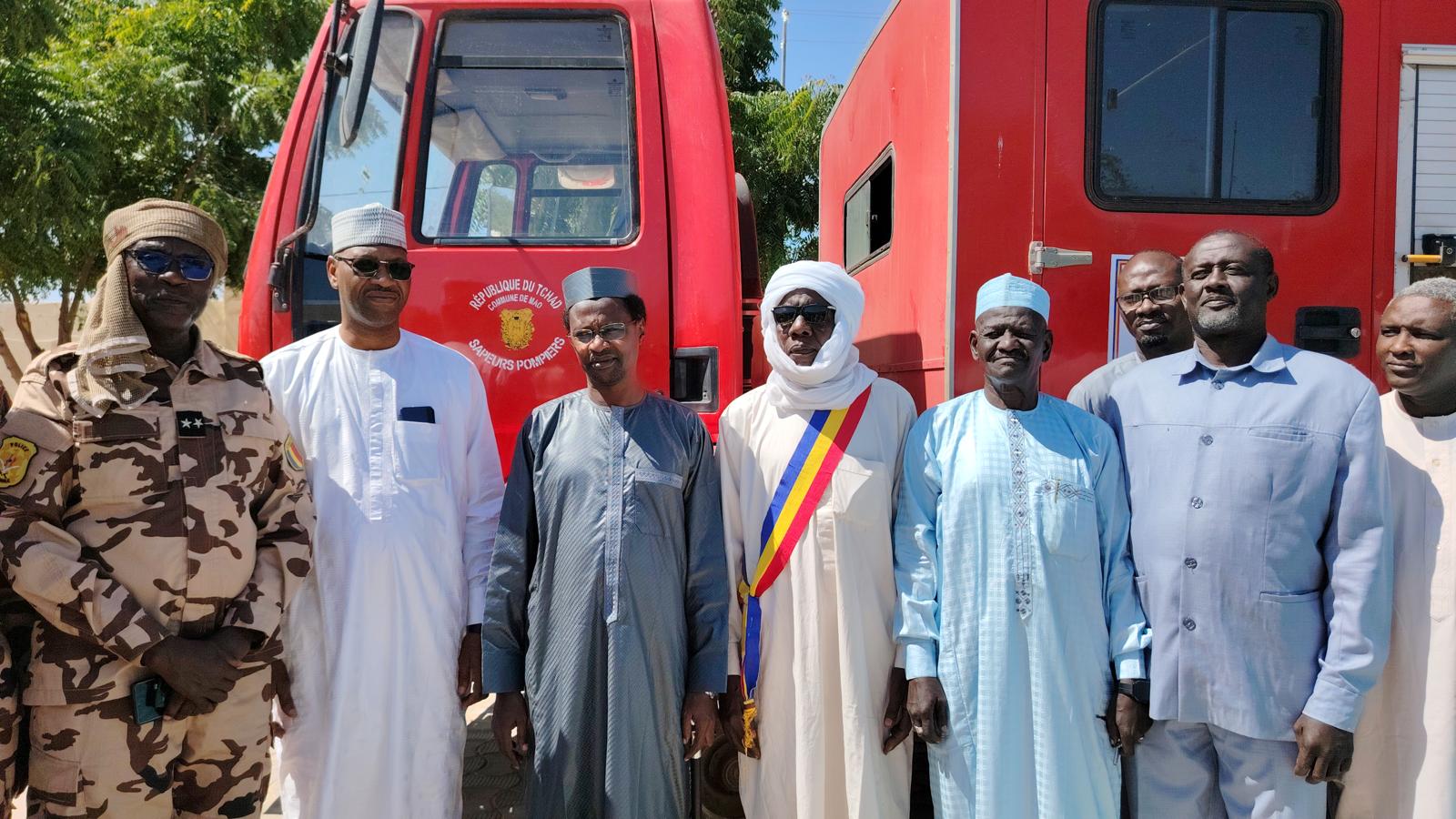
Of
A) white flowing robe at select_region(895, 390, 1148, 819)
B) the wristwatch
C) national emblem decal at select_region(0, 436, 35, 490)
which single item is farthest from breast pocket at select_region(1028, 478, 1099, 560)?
national emblem decal at select_region(0, 436, 35, 490)

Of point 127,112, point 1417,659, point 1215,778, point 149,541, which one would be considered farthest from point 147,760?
point 127,112

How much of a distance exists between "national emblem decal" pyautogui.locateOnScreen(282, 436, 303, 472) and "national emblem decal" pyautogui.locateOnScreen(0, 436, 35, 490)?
1.54ft

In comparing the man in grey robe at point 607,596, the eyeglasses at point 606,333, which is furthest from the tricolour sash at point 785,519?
the eyeglasses at point 606,333

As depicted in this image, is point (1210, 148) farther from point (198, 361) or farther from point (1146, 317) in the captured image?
point (198, 361)

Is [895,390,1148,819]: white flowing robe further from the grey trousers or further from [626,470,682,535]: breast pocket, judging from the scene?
[626,470,682,535]: breast pocket

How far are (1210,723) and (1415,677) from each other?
1.48ft

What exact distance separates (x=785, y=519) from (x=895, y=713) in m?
0.52

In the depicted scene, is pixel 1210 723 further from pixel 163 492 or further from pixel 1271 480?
pixel 163 492

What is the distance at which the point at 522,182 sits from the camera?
2.86 m

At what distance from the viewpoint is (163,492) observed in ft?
6.69

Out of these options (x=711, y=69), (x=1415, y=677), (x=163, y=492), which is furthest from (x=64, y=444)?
(x=1415, y=677)

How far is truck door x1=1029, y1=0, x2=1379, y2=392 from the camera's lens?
271 cm

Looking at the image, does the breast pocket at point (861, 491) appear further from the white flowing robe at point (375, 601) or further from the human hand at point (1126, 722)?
the white flowing robe at point (375, 601)

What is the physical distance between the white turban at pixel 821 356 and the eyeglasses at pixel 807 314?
0.02 metres
